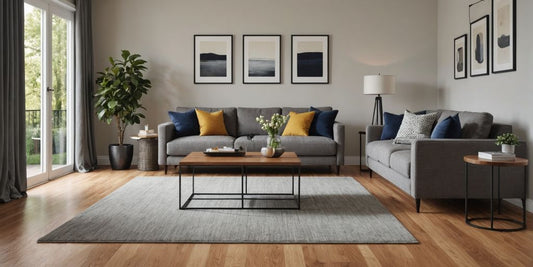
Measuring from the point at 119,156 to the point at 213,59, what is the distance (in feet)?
6.20

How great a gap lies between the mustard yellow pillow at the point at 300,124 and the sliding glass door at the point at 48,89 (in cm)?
281

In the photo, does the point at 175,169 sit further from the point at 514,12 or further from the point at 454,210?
the point at 514,12

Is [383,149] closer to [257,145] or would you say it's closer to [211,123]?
[257,145]

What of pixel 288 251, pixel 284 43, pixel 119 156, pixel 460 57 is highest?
pixel 284 43

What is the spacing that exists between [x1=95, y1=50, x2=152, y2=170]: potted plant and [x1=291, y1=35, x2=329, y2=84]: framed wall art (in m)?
2.09

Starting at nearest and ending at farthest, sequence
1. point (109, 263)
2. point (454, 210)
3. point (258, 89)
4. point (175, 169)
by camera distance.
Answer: point (109, 263) → point (454, 210) → point (175, 169) → point (258, 89)

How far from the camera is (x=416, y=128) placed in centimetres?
506

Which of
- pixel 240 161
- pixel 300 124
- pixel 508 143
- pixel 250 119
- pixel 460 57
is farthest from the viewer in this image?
pixel 250 119

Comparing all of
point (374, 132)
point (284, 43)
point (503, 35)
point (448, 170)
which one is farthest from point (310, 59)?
point (448, 170)

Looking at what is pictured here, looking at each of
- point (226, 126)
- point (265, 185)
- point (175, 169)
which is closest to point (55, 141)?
point (175, 169)

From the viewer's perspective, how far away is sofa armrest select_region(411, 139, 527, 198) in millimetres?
3789

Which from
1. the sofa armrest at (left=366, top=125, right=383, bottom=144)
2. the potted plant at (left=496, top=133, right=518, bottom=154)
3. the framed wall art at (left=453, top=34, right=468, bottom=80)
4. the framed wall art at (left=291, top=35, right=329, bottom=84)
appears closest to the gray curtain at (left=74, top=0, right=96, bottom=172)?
the framed wall art at (left=291, top=35, right=329, bottom=84)

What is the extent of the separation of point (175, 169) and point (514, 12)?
436 cm

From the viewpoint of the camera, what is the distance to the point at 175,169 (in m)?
6.41
